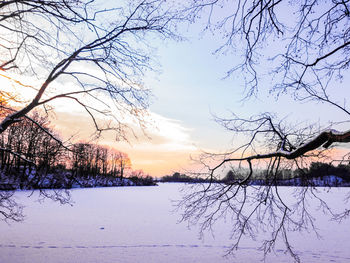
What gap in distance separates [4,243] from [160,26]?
26.5 ft

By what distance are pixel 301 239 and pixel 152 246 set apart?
6012 mm

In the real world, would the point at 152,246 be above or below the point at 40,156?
below

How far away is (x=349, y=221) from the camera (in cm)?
1472

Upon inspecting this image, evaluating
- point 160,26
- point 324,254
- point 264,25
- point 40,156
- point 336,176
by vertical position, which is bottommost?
point 324,254

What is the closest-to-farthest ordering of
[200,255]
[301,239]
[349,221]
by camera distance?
[200,255]
[301,239]
[349,221]

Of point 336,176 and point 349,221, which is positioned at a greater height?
point 336,176

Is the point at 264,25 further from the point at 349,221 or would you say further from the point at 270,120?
the point at 349,221

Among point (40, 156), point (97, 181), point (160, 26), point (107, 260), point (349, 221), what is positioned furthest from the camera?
point (97, 181)

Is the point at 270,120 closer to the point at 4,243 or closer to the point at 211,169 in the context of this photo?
the point at 211,169

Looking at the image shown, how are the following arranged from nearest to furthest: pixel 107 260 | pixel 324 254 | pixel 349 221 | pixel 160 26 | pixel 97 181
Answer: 1. pixel 160 26
2. pixel 107 260
3. pixel 324 254
4. pixel 349 221
5. pixel 97 181

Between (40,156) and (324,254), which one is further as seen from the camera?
(324,254)

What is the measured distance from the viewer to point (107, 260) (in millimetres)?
6820

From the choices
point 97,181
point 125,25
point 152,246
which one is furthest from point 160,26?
point 97,181

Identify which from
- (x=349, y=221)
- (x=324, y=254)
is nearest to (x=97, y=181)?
(x=349, y=221)
